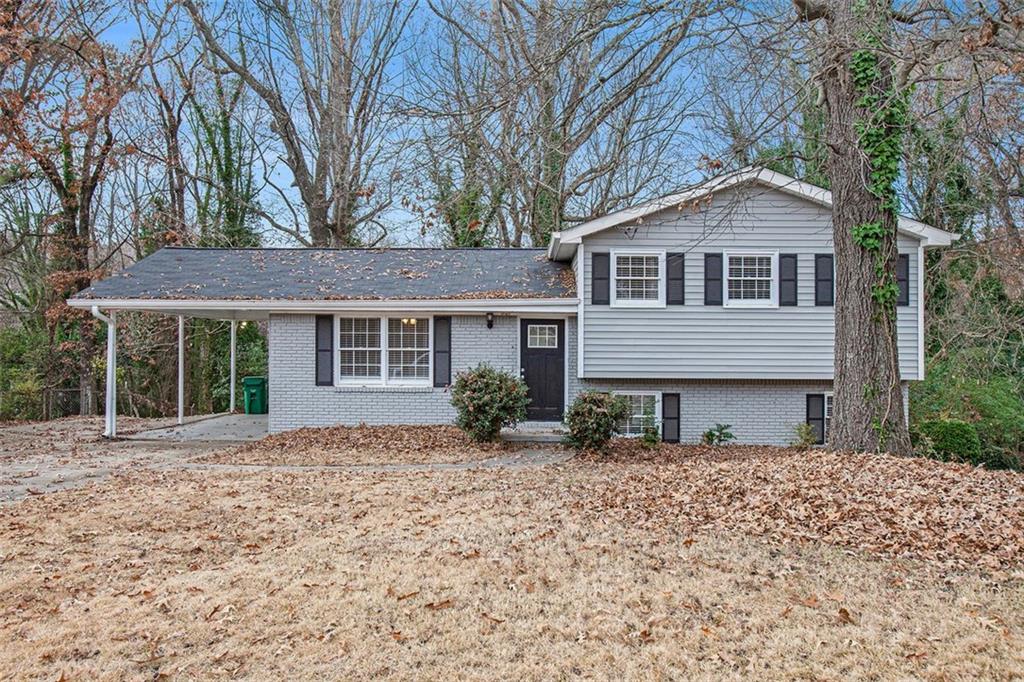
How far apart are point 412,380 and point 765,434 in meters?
7.02

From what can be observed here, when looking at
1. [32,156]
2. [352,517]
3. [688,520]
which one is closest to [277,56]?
[32,156]

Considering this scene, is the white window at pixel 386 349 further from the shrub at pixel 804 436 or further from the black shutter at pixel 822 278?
the black shutter at pixel 822 278

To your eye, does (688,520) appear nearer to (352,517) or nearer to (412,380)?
(352,517)

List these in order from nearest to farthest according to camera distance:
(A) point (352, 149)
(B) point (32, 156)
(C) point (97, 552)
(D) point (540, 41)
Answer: (C) point (97, 552)
(D) point (540, 41)
(B) point (32, 156)
(A) point (352, 149)

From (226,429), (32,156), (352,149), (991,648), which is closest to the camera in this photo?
(991,648)

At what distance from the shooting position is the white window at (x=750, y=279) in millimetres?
13109

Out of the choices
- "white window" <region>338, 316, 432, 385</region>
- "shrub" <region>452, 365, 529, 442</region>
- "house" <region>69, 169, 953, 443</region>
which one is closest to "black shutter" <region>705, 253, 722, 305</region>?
"house" <region>69, 169, 953, 443</region>

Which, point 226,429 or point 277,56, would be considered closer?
point 226,429

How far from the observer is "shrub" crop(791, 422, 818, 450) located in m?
12.7

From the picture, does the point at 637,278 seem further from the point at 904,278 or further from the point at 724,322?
the point at 904,278

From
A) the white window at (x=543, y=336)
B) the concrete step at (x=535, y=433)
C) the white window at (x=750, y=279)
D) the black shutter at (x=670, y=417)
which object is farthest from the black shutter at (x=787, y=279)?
the concrete step at (x=535, y=433)

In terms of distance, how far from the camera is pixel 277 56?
22.2 m

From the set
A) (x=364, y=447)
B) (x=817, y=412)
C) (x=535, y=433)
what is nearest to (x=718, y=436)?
(x=817, y=412)

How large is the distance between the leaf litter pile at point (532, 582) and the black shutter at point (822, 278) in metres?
6.24
